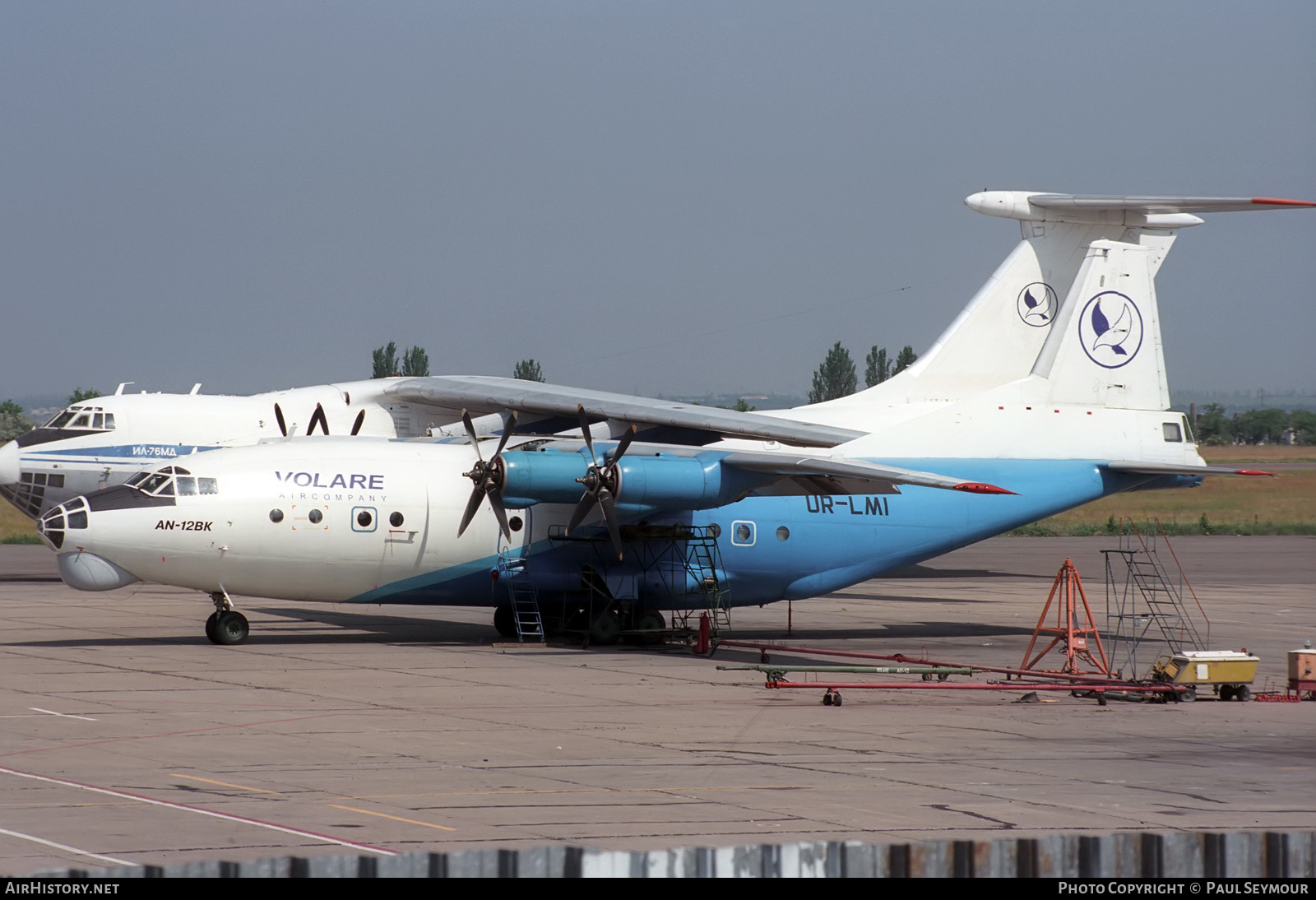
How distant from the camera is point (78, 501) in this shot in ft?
72.5

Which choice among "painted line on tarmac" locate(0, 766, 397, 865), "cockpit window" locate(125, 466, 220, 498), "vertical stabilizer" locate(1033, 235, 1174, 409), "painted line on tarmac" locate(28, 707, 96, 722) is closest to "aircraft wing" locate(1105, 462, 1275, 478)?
"vertical stabilizer" locate(1033, 235, 1174, 409)

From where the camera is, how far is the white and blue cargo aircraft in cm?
2247

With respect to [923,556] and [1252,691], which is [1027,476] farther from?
[1252,691]

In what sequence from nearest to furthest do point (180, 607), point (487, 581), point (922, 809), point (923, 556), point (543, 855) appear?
1. point (543, 855)
2. point (922, 809)
3. point (487, 581)
4. point (923, 556)
5. point (180, 607)

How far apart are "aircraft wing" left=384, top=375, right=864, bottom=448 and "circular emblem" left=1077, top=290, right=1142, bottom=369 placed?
4771 mm

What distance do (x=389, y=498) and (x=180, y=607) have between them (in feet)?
30.4

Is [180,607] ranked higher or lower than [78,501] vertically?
lower

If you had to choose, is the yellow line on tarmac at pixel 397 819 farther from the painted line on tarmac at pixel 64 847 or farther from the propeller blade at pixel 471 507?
the propeller blade at pixel 471 507

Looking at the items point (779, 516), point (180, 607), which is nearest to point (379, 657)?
point (779, 516)

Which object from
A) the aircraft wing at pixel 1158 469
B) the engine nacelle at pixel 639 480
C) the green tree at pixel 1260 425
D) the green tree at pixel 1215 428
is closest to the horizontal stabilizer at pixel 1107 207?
the aircraft wing at pixel 1158 469

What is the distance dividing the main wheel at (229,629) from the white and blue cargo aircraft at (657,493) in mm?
30

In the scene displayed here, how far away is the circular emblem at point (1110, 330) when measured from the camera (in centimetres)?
2698

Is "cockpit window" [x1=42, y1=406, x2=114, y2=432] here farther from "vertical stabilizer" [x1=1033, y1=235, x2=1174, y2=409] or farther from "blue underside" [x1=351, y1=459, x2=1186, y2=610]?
"vertical stabilizer" [x1=1033, y1=235, x2=1174, y2=409]

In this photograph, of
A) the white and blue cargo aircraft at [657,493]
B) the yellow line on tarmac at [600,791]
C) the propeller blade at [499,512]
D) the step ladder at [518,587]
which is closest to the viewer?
the yellow line on tarmac at [600,791]
